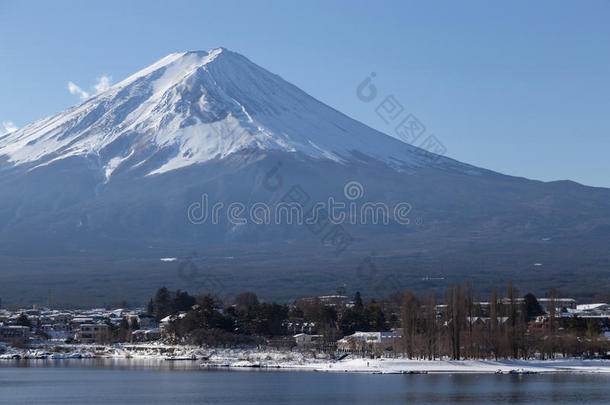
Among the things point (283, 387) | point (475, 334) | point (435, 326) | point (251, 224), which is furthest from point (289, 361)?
point (251, 224)

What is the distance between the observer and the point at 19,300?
116375mm

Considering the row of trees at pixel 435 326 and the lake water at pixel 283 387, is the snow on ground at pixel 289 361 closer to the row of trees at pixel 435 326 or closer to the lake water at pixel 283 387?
the row of trees at pixel 435 326

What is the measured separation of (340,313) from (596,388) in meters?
32.5

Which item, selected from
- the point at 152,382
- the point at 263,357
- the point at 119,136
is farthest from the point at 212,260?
the point at 152,382

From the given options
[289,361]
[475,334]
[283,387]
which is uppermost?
[475,334]

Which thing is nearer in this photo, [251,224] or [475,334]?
[475,334]

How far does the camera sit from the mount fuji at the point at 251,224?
125062 mm

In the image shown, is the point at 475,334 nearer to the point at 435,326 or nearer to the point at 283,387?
the point at 435,326


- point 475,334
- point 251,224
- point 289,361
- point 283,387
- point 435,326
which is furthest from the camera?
point 251,224

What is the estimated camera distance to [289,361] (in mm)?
62969

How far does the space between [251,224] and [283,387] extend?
386 feet

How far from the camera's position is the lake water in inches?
1743

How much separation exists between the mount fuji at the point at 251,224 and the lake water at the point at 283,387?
191 feet

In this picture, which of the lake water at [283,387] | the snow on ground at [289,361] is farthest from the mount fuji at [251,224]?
the lake water at [283,387]
